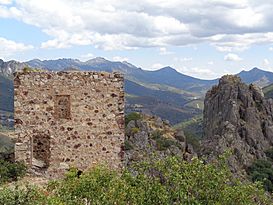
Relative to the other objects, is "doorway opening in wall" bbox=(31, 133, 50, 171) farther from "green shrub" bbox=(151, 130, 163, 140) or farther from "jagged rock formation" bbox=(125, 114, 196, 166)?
"green shrub" bbox=(151, 130, 163, 140)

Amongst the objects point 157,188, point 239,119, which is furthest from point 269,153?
point 157,188

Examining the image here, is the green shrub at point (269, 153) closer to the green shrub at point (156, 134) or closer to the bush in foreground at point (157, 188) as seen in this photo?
the green shrub at point (156, 134)

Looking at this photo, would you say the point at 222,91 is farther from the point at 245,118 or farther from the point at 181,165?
the point at 181,165

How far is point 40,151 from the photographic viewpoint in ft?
53.4

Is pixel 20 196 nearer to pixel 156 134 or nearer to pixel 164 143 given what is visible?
pixel 164 143

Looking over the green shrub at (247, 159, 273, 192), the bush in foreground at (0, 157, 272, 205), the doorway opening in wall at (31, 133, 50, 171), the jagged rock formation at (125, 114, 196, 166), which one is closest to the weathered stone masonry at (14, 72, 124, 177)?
the doorway opening in wall at (31, 133, 50, 171)

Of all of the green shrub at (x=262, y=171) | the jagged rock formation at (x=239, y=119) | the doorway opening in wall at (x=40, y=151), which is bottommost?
the green shrub at (x=262, y=171)

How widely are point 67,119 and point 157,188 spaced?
6636 millimetres

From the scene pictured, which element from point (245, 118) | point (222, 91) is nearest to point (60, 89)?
point (245, 118)

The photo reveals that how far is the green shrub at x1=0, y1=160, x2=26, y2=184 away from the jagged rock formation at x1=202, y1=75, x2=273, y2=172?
48.0m

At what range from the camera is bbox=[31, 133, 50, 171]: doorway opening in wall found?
1609cm

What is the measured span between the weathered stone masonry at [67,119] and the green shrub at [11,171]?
280 mm

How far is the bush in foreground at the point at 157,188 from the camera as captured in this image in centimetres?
992

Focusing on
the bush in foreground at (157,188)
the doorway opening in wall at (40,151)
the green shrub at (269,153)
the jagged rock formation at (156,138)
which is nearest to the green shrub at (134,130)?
the jagged rock formation at (156,138)
